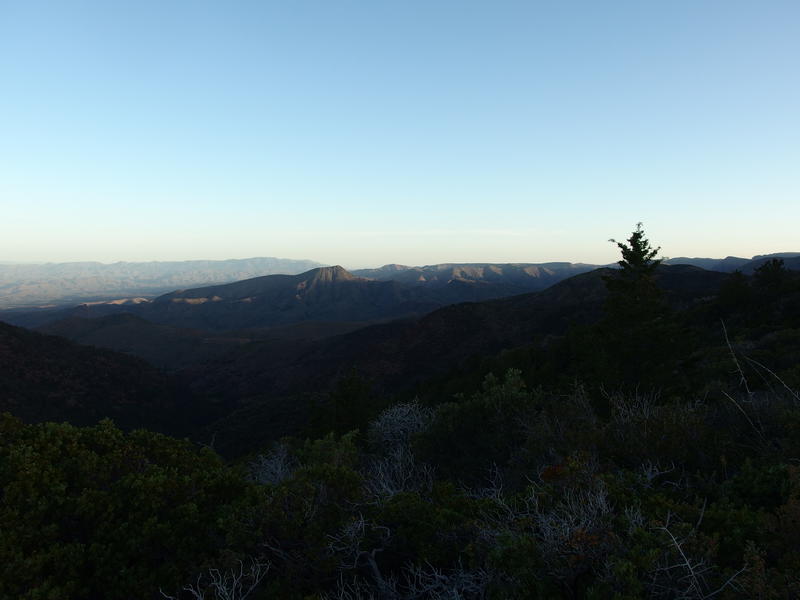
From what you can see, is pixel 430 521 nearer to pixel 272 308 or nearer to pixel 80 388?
pixel 80 388

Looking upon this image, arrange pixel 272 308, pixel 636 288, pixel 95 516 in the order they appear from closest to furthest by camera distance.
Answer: pixel 95 516 → pixel 636 288 → pixel 272 308

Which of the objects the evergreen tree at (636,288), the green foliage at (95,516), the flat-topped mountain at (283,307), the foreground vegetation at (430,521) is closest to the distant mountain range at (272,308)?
the flat-topped mountain at (283,307)

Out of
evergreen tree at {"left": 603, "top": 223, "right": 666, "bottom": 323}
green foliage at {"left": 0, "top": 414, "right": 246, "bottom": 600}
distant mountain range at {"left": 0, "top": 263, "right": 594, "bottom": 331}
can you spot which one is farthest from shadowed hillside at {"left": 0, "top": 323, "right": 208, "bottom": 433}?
distant mountain range at {"left": 0, "top": 263, "right": 594, "bottom": 331}

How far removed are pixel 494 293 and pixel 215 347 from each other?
12685 cm

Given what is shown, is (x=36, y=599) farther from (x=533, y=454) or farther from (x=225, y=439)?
(x=225, y=439)

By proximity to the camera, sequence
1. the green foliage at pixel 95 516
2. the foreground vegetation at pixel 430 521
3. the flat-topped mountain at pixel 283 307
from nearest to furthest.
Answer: the foreground vegetation at pixel 430 521 → the green foliage at pixel 95 516 → the flat-topped mountain at pixel 283 307

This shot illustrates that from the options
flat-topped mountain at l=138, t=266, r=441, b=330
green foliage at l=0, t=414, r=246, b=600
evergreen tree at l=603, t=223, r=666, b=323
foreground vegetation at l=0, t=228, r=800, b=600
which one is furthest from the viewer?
flat-topped mountain at l=138, t=266, r=441, b=330

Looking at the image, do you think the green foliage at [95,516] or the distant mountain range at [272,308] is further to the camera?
the distant mountain range at [272,308]

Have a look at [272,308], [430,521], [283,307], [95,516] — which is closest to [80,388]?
[95,516]

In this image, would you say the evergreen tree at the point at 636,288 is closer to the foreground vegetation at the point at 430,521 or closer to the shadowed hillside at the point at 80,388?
the foreground vegetation at the point at 430,521

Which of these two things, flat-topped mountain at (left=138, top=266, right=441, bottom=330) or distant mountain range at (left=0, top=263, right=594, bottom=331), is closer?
A: distant mountain range at (left=0, top=263, right=594, bottom=331)

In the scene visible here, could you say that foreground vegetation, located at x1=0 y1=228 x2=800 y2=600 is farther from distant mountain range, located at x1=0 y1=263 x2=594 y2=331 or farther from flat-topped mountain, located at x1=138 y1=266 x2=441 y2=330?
distant mountain range, located at x1=0 y1=263 x2=594 y2=331

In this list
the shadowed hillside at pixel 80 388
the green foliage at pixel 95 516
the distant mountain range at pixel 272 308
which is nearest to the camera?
the green foliage at pixel 95 516

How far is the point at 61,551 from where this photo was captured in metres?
5.23
